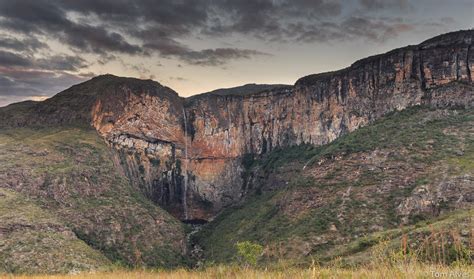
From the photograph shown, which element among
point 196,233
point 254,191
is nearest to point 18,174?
point 196,233

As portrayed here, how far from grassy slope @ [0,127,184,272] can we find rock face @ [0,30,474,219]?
2280cm

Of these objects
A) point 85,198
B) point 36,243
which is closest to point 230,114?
point 85,198

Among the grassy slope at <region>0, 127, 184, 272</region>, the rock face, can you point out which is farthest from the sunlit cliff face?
the grassy slope at <region>0, 127, 184, 272</region>

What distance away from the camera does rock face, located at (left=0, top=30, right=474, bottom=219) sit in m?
91.1

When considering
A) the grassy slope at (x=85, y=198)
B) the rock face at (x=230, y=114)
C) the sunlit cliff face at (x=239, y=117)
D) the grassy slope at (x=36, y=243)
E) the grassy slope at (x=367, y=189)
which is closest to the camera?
the grassy slope at (x=36, y=243)

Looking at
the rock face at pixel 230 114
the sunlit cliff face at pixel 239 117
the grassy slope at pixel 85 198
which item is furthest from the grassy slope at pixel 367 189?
the grassy slope at pixel 85 198

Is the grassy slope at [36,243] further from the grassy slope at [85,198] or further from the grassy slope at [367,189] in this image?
the grassy slope at [367,189]

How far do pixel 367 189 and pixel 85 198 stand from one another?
55.0m

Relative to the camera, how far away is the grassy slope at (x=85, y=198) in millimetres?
69438

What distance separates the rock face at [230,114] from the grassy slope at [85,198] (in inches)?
898

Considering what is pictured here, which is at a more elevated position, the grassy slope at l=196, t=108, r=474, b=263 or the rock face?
A: the rock face

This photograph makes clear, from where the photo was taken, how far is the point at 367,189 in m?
66.1

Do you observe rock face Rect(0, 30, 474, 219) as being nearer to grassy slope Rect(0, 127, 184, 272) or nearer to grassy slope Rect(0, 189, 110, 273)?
grassy slope Rect(0, 127, 184, 272)

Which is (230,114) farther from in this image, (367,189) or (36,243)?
(36,243)
